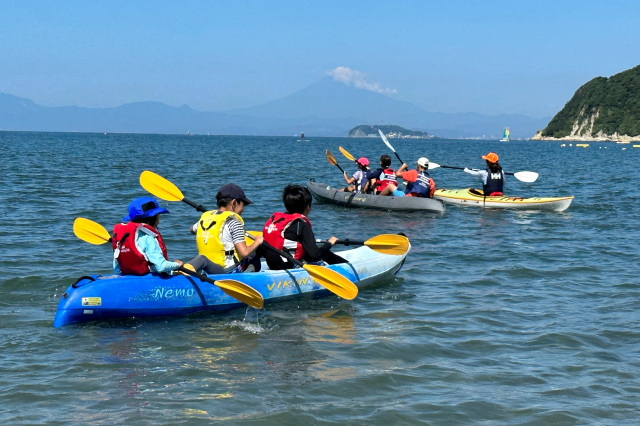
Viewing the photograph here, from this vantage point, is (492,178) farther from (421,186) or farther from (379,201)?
(379,201)

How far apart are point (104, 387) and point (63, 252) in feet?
21.2

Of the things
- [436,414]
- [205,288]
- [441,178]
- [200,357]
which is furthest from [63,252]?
[441,178]

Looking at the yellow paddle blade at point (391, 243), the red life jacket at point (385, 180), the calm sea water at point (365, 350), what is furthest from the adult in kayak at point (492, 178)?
the yellow paddle blade at point (391, 243)

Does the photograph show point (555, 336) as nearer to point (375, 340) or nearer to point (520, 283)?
point (375, 340)

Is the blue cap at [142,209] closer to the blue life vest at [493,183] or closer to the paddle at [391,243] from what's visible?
the paddle at [391,243]

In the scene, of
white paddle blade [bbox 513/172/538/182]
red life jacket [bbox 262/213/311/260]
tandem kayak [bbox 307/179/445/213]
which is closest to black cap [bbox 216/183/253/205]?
red life jacket [bbox 262/213/311/260]

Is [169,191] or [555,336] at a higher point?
[169,191]

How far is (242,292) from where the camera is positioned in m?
7.71

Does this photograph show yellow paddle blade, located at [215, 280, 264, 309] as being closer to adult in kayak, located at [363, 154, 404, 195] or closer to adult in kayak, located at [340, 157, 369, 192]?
adult in kayak, located at [363, 154, 404, 195]

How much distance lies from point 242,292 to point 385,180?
1172 centimetres

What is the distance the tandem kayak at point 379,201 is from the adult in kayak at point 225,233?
10342mm

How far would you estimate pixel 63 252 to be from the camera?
38.5ft

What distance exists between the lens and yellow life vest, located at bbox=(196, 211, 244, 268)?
790 cm

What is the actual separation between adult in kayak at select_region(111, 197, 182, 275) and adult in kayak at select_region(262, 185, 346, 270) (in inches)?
57.7
